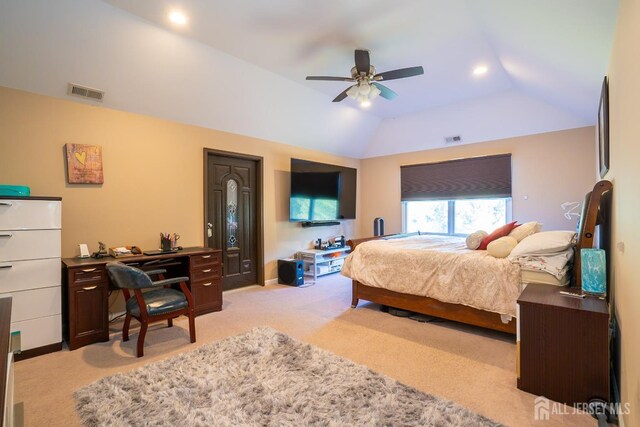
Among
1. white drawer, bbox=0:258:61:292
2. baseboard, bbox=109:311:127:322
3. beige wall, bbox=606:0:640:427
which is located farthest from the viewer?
baseboard, bbox=109:311:127:322

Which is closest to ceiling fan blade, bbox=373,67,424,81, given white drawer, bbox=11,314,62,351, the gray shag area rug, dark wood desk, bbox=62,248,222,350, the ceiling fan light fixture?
the ceiling fan light fixture

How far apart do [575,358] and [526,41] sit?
2627mm

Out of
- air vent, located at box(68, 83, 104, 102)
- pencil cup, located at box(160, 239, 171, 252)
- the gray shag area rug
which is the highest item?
air vent, located at box(68, 83, 104, 102)

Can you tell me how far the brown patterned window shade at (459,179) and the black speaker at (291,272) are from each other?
2723 mm

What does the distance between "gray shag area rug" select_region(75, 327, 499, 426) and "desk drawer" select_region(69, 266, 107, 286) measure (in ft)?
3.50

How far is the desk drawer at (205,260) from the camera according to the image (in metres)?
3.61

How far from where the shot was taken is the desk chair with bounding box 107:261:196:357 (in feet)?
8.53

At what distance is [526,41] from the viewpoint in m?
2.72

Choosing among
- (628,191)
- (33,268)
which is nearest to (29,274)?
(33,268)

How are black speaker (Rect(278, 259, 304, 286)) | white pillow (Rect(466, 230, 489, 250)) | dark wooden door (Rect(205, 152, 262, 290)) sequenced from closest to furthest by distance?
white pillow (Rect(466, 230, 489, 250)) → dark wooden door (Rect(205, 152, 262, 290)) → black speaker (Rect(278, 259, 304, 286))

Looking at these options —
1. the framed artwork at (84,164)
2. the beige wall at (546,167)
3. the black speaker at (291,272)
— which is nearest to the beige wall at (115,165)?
the framed artwork at (84,164)

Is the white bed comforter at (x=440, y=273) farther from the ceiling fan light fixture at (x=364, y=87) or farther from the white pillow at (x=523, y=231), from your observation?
the ceiling fan light fixture at (x=364, y=87)

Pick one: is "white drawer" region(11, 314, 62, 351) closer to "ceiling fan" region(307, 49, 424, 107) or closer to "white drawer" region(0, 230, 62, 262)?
"white drawer" region(0, 230, 62, 262)

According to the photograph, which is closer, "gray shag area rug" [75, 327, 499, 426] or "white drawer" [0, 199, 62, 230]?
"gray shag area rug" [75, 327, 499, 426]
